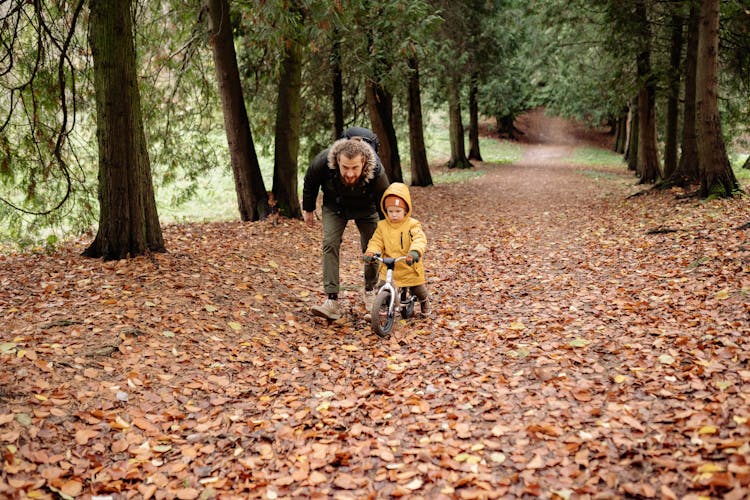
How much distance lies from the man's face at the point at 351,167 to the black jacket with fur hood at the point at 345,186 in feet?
0.39

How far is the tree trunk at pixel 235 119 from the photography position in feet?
34.1

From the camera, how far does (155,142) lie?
490 inches

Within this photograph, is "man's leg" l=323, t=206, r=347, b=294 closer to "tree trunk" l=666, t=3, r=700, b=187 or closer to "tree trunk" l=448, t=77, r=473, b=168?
"tree trunk" l=666, t=3, r=700, b=187

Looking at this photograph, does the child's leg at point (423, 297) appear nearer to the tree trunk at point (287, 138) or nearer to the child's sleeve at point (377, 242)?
the child's sleeve at point (377, 242)

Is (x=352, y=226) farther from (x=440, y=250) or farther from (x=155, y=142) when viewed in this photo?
(x=155, y=142)

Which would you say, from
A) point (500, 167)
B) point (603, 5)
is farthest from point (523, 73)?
point (603, 5)

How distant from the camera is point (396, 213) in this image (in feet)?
18.9

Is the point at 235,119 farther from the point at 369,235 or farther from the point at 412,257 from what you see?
the point at 412,257

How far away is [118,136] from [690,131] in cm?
1174

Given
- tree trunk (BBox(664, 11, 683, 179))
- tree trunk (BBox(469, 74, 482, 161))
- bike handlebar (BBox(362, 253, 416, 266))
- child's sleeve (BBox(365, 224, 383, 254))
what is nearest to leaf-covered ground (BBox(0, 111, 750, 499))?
bike handlebar (BBox(362, 253, 416, 266))

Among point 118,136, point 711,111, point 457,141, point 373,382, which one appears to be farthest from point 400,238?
point 457,141

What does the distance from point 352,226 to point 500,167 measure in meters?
16.8

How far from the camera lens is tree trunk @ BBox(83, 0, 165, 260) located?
6.45 meters

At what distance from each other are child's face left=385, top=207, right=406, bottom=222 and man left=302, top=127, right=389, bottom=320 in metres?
0.30
